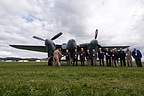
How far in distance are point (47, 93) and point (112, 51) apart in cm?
1508

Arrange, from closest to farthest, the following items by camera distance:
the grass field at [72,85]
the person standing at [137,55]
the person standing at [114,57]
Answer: the grass field at [72,85] → the person standing at [137,55] → the person standing at [114,57]

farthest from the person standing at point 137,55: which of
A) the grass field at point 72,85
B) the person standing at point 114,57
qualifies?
the grass field at point 72,85

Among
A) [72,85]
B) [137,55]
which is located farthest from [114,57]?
[72,85]

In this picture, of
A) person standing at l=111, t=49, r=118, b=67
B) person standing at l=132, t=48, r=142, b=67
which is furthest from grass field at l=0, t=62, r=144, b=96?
person standing at l=132, t=48, r=142, b=67

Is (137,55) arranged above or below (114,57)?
above

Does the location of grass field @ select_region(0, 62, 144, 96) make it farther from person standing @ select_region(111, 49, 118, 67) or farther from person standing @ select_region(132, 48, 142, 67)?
person standing @ select_region(132, 48, 142, 67)

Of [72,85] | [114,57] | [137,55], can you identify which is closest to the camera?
[72,85]

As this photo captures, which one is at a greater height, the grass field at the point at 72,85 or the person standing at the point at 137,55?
→ the person standing at the point at 137,55

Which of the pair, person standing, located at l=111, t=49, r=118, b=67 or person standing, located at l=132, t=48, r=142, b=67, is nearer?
person standing, located at l=132, t=48, r=142, b=67

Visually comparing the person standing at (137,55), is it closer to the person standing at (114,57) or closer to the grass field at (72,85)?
the person standing at (114,57)

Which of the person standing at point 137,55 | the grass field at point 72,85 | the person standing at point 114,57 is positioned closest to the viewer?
the grass field at point 72,85

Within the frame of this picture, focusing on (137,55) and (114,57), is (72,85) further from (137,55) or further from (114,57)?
(137,55)

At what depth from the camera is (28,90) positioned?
5.11 m

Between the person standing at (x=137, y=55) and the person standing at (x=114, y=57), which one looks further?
the person standing at (x=114, y=57)
